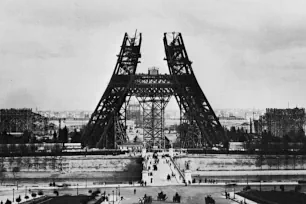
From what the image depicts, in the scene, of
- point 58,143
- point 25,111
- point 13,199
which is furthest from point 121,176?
point 25,111

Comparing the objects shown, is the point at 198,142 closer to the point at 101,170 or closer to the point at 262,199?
the point at 101,170

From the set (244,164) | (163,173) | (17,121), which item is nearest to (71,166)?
(163,173)

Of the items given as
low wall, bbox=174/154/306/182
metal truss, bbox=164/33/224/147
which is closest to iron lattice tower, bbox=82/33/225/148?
metal truss, bbox=164/33/224/147

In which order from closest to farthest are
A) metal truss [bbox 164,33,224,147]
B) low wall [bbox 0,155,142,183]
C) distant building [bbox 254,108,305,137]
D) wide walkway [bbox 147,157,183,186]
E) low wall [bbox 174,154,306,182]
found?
wide walkway [bbox 147,157,183,186] < low wall [bbox 174,154,306,182] < low wall [bbox 0,155,142,183] < metal truss [bbox 164,33,224,147] < distant building [bbox 254,108,305,137]

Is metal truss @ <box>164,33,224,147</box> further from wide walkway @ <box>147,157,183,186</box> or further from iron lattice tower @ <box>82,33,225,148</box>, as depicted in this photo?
wide walkway @ <box>147,157,183,186</box>

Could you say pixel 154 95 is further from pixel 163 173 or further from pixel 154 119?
pixel 163 173

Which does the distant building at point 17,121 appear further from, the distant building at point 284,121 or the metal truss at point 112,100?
the distant building at point 284,121
